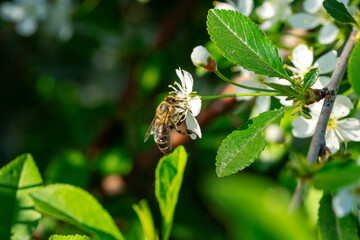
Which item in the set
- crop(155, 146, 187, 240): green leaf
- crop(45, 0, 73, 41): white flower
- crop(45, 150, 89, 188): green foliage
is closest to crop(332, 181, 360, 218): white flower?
crop(155, 146, 187, 240): green leaf

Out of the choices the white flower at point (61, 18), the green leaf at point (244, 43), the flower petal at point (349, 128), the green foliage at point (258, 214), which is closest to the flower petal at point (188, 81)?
the green leaf at point (244, 43)

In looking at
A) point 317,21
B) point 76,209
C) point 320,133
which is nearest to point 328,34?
point 317,21

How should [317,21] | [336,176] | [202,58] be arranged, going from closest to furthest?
[336,176] < [202,58] < [317,21]

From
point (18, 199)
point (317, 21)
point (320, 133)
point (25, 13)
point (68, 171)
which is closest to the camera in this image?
point (320, 133)

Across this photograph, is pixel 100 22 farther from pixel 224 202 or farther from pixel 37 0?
pixel 224 202

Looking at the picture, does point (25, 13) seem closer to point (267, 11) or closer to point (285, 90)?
point (267, 11)

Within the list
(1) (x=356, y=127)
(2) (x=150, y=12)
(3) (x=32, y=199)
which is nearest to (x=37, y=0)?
(2) (x=150, y=12)

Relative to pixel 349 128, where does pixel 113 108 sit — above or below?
below
